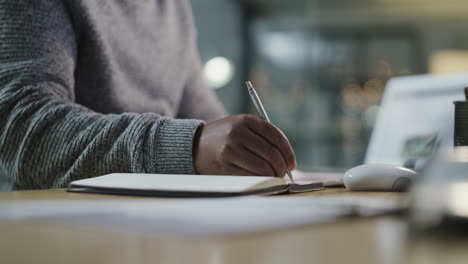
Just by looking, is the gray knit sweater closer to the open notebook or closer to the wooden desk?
the open notebook

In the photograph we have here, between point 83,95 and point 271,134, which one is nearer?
point 271,134

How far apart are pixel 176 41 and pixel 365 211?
1.21m

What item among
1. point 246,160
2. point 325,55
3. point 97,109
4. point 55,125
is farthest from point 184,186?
point 325,55

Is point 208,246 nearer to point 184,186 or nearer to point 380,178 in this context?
point 184,186

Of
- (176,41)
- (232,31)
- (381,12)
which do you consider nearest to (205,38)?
(232,31)

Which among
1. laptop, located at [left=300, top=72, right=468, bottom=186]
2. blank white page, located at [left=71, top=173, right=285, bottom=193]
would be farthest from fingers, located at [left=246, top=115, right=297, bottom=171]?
laptop, located at [left=300, top=72, right=468, bottom=186]

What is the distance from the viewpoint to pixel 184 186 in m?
0.52

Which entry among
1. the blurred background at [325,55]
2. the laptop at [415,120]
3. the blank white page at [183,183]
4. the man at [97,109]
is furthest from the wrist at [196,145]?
the blurred background at [325,55]

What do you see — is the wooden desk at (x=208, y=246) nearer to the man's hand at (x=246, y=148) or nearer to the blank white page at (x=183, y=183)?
the blank white page at (x=183, y=183)

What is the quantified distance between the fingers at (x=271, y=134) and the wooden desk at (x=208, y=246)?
14.5 inches

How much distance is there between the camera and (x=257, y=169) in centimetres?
69

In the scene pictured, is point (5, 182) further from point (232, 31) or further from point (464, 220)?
point (232, 31)

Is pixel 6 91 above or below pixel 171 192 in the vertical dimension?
above

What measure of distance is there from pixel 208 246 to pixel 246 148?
1.43ft
